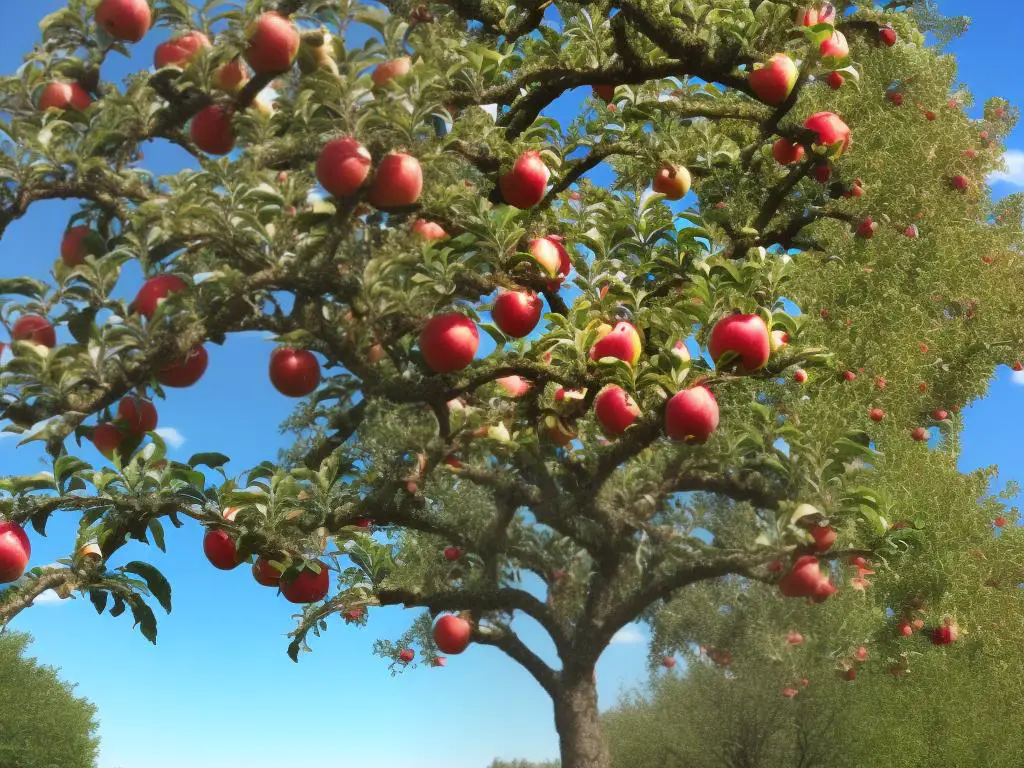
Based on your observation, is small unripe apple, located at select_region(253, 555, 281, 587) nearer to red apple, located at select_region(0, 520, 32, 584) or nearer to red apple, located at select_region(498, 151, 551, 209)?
red apple, located at select_region(0, 520, 32, 584)

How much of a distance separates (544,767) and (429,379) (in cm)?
2282

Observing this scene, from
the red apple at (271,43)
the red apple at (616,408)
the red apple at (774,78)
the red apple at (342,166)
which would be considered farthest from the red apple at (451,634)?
the red apple at (271,43)

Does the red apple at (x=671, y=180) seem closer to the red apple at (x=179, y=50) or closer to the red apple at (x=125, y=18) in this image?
the red apple at (x=179, y=50)

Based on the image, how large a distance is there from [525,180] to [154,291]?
2.41m

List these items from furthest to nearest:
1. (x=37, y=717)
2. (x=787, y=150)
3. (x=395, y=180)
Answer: (x=37, y=717), (x=787, y=150), (x=395, y=180)

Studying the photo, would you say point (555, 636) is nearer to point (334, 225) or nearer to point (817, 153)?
point (817, 153)

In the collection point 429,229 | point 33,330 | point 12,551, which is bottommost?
point 12,551

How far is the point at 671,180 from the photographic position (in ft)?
22.4

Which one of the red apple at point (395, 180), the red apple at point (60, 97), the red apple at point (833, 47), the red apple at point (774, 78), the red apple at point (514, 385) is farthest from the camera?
the red apple at point (833, 47)

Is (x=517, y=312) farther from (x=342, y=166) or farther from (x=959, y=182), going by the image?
(x=959, y=182)

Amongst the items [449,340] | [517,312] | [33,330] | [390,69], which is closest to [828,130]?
[517,312]

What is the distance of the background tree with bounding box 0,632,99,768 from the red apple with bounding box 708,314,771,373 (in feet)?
73.0

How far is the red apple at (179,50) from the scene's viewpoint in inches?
194

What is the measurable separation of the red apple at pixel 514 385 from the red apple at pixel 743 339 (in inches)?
67.2
